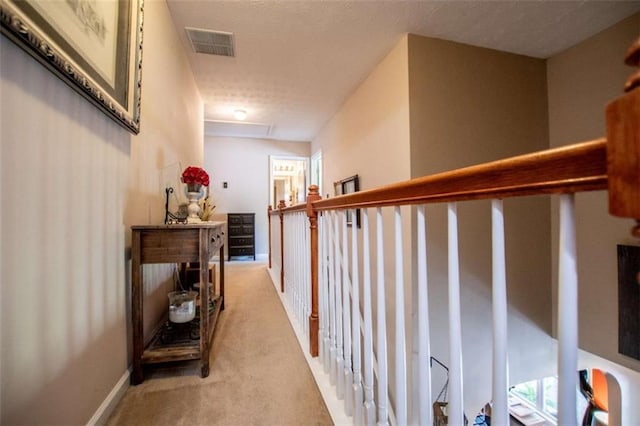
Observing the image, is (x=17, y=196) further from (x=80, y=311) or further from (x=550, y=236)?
(x=550, y=236)

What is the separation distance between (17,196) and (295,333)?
1.63 m

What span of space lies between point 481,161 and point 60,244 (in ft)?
9.87

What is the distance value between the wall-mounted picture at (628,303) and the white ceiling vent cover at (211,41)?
3.77 metres

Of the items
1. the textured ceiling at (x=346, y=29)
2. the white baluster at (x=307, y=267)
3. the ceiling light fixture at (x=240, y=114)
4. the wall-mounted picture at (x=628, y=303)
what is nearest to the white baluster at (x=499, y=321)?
the white baluster at (x=307, y=267)

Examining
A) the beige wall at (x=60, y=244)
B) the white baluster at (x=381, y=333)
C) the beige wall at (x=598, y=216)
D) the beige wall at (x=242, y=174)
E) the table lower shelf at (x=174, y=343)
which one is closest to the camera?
the beige wall at (x=60, y=244)

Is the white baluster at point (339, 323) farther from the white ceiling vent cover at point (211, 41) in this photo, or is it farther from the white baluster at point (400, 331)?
the white ceiling vent cover at point (211, 41)

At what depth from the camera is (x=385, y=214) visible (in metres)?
2.76

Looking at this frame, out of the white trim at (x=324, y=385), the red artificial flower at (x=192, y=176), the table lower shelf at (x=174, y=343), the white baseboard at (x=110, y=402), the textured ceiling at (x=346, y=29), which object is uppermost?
the textured ceiling at (x=346, y=29)

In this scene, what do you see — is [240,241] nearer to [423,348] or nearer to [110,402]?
[110,402]

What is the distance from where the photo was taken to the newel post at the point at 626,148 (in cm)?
28

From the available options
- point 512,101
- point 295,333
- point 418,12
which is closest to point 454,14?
point 418,12

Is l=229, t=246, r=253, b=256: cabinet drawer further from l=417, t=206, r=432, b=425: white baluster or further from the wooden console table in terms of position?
l=417, t=206, r=432, b=425: white baluster

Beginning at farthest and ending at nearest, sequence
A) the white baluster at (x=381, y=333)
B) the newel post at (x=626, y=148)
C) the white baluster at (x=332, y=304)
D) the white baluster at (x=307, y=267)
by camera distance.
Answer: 1. the white baluster at (x=307, y=267)
2. the white baluster at (x=332, y=304)
3. the white baluster at (x=381, y=333)
4. the newel post at (x=626, y=148)

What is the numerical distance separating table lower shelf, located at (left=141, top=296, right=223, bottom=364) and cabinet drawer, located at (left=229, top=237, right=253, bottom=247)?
3.42 metres
